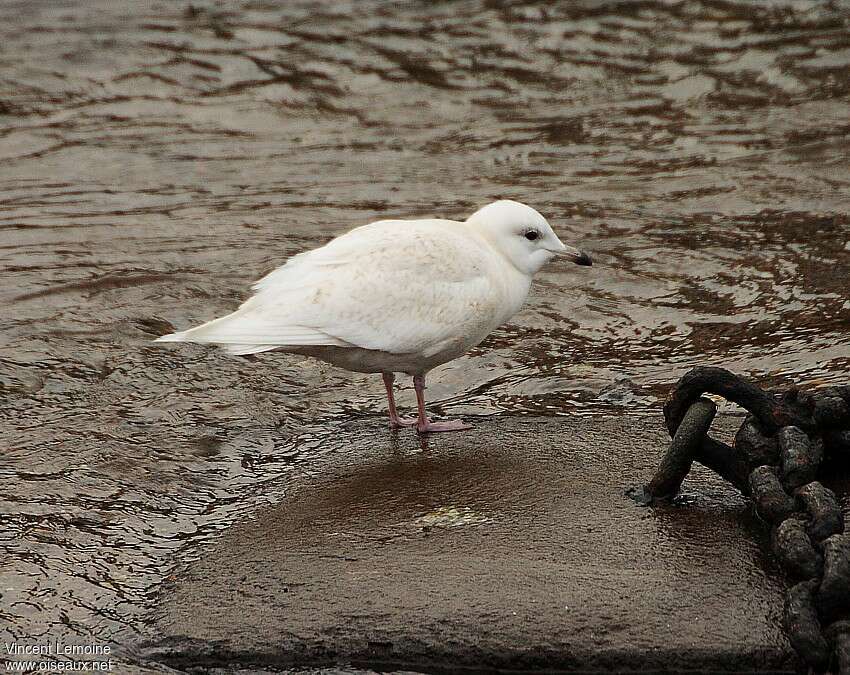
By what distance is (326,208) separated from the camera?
926 centimetres

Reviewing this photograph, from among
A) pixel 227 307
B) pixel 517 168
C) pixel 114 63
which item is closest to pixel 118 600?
pixel 227 307

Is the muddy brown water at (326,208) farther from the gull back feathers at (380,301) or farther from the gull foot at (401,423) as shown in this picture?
the gull back feathers at (380,301)

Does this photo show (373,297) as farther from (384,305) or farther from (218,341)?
(218,341)

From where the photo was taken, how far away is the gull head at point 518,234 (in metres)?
5.96

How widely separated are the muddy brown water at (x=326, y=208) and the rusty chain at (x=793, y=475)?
58.2 inches

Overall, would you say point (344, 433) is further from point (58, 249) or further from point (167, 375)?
point (58, 249)

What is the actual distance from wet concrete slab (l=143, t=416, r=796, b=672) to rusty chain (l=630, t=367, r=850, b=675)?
148 mm

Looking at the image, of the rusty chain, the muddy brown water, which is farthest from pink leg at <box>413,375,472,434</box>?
the rusty chain

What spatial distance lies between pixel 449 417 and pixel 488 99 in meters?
6.99

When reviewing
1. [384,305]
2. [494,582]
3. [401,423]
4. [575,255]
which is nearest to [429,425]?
[401,423]

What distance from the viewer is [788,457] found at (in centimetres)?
374

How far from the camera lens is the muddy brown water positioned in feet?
16.6

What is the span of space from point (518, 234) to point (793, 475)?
253 centimetres

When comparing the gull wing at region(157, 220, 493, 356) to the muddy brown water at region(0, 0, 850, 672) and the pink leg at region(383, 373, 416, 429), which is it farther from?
the muddy brown water at region(0, 0, 850, 672)
